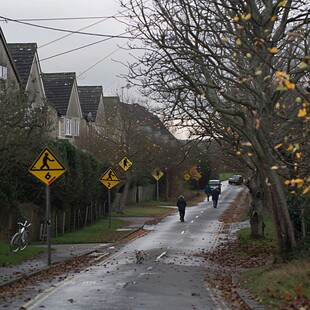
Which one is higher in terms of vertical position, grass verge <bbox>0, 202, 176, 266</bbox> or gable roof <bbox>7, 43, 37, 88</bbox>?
gable roof <bbox>7, 43, 37, 88</bbox>

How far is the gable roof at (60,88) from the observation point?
56250 millimetres

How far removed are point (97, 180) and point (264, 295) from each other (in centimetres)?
3095

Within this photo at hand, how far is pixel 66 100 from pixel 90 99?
12695 mm

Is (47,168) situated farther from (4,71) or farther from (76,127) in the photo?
(76,127)

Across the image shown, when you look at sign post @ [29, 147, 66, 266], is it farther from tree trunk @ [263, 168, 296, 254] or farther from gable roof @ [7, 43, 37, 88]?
gable roof @ [7, 43, 37, 88]

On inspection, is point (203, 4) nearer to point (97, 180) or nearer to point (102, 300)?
point (102, 300)

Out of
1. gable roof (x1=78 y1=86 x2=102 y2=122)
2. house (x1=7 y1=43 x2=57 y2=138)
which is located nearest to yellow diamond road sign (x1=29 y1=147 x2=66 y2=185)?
house (x1=7 y1=43 x2=57 y2=138)

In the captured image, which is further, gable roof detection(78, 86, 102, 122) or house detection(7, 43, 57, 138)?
gable roof detection(78, 86, 102, 122)

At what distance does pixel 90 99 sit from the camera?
69.2 metres

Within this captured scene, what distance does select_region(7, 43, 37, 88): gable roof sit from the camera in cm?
4362

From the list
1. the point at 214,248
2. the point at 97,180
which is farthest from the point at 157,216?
the point at 214,248

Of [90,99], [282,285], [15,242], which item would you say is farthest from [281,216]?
[90,99]

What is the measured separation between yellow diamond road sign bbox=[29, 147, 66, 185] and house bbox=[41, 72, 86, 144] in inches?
1329

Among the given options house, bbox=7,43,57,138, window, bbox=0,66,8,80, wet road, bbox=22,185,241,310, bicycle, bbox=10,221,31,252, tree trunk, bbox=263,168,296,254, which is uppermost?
house, bbox=7,43,57,138
